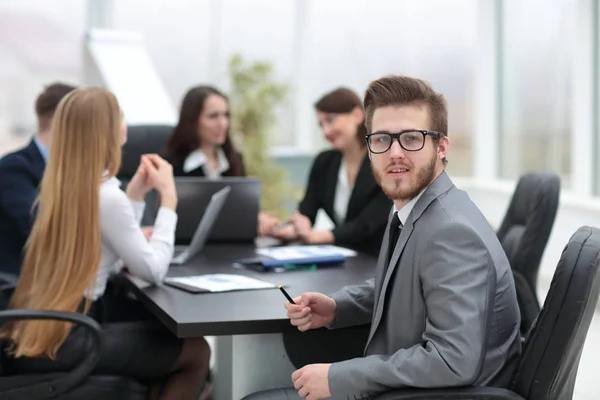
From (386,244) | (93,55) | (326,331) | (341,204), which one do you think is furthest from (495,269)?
(93,55)

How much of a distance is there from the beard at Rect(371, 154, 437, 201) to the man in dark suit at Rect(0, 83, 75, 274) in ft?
4.83

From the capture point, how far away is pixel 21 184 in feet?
9.83

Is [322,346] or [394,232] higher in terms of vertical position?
[394,232]

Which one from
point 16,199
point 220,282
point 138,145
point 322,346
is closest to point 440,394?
point 322,346

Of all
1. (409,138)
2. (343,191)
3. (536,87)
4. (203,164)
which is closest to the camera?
(409,138)

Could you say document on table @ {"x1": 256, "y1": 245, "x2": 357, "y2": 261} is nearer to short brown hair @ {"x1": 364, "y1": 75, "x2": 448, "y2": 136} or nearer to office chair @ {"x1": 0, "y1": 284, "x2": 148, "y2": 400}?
office chair @ {"x1": 0, "y1": 284, "x2": 148, "y2": 400}

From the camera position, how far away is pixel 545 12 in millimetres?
6734

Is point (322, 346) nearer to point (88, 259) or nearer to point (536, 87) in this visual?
point (88, 259)

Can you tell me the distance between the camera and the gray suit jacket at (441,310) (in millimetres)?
1574

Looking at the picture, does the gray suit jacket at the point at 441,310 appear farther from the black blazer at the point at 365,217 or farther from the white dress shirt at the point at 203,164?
the white dress shirt at the point at 203,164

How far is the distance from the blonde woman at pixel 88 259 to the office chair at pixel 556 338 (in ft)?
3.58

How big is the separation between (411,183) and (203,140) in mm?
2521

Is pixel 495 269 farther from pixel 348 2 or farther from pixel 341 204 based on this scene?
pixel 348 2

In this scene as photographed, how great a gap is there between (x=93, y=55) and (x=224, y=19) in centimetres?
224
